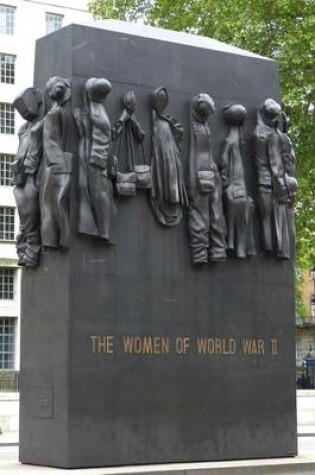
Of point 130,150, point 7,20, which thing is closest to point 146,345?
point 130,150

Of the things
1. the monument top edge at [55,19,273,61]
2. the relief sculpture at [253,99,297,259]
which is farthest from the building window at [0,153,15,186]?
the relief sculpture at [253,99,297,259]

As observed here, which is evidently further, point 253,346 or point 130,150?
point 253,346

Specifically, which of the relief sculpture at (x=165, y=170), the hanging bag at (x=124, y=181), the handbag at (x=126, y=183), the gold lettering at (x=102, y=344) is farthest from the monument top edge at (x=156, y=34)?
the gold lettering at (x=102, y=344)

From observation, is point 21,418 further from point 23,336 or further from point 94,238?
point 94,238

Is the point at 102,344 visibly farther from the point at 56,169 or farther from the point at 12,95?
the point at 12,95

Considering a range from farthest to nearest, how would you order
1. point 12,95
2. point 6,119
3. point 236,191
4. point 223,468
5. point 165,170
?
point 12,95 < point 6,119 < point 236,191 < point 165,170 < point 223,468

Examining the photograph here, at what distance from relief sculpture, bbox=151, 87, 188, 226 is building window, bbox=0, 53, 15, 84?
5157cm

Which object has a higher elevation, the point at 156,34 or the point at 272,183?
the point at 156,34

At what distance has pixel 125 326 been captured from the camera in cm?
1381

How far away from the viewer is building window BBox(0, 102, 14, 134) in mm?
63406

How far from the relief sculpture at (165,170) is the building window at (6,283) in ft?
166

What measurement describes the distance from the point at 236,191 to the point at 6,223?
49.6m

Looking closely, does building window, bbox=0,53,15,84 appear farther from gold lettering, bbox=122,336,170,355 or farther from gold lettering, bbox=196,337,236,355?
gold lettering, bbox=122,336,170,355

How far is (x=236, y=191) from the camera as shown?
48.7 ft
